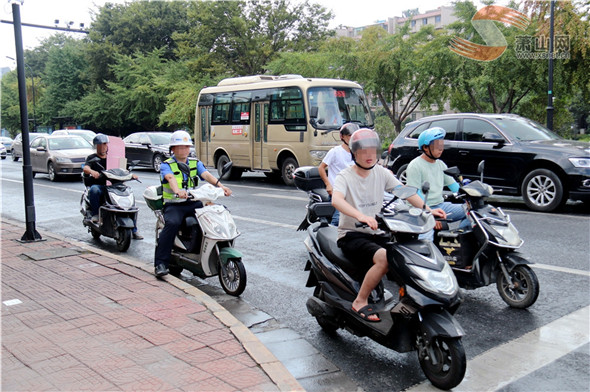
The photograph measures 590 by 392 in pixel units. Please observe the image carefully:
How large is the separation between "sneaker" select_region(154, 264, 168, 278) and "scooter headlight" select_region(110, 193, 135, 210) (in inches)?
97.6

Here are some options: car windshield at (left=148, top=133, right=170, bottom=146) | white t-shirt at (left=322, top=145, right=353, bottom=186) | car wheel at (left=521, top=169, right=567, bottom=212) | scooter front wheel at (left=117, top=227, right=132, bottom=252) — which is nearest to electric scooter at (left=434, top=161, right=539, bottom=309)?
white t-shirt at (left=322, top=145, right=353, bottom=186)

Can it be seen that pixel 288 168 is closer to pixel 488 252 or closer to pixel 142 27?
pixel 488 252

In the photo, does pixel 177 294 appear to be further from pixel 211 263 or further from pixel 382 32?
pixel 382 32

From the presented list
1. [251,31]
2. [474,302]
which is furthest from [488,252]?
[251,31]

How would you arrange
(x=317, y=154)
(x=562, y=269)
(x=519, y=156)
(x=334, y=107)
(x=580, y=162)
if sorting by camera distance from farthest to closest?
(x=334, y=107), (x=317, y=154), (x=519, y=156), (x=580, y=162), (x=562, y=269)

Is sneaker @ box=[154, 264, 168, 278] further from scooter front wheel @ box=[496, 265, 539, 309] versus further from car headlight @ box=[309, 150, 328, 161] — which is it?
car headlight @ box=[309, 150, 328, 161]

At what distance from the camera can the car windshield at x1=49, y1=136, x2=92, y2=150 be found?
20.4 metres

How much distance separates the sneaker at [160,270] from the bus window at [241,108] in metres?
12.0

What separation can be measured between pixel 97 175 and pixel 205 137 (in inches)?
453

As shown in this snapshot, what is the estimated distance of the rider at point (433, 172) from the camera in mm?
5516

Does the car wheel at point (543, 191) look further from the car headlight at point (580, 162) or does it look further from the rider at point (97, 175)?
the rider at point (97, 175)

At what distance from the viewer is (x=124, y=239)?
8.45 metres

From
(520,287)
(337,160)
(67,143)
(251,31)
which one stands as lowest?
(520,287)

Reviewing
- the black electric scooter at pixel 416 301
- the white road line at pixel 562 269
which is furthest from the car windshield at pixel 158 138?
the black electric scooter at pixel 416 301
